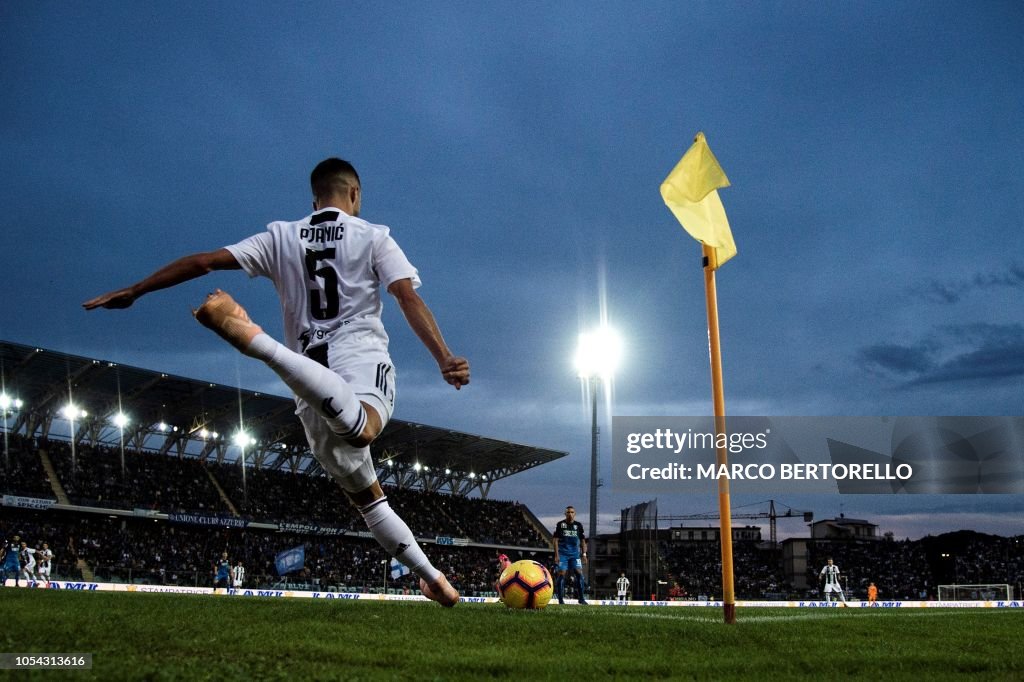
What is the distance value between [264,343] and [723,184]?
200 inches

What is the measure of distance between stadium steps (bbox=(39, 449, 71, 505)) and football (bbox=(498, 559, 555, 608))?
32.8m

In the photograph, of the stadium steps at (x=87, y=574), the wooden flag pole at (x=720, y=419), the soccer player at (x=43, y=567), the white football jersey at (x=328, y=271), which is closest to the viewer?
the white football jersey at (x=328, y=271)

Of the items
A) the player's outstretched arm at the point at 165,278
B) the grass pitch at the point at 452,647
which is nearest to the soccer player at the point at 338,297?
the player's outstretched arm at the point at 165,278

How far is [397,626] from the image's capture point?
5.63m

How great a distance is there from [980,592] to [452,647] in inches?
1621

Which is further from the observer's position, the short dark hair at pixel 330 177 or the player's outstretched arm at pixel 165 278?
the short dark hair at pixel 330 177

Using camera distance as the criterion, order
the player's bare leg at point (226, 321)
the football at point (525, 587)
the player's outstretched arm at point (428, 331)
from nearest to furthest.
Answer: the player's bare leg at point (226, 321) → the player's outstretched arm at point (428, 331) → the football at point (525, 587)

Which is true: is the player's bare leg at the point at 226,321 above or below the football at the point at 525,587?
above

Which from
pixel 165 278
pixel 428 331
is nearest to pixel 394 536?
pixel 428 331

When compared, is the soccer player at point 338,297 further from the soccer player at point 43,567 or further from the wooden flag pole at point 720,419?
the soccer player at point 43,567

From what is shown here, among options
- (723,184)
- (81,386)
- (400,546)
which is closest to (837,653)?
(400,546)

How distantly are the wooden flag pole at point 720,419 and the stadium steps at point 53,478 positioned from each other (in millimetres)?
36462

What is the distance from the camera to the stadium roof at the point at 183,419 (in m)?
36.4

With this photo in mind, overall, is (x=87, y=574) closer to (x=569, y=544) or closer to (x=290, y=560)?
(x=290, y=560)
